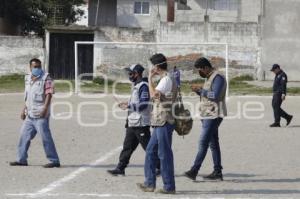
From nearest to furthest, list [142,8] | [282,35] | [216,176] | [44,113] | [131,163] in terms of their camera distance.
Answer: [216,176]
[44,113]
[131,163]
[282,35]
[142,8]

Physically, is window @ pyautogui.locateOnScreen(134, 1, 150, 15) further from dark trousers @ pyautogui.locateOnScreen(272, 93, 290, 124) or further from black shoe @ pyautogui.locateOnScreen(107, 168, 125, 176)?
black shoe @ pyautogui.locateOnScreen(107, 168, 125, 176)

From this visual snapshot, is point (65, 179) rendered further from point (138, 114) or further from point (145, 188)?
point (145, 188)

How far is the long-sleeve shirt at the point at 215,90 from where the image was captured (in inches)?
421

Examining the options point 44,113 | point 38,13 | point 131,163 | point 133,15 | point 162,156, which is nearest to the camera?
point 162,156

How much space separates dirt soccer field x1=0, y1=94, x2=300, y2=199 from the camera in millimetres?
9891

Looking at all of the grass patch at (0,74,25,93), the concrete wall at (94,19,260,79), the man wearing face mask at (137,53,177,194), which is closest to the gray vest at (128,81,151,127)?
the man wearing face mask at (137,53,177,194)

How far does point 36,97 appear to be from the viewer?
11914 millimetres

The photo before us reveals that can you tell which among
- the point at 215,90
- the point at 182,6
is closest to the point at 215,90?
the point at 215,90

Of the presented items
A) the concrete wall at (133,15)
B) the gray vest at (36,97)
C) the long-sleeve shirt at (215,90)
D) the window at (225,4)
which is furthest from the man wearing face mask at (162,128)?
the window at (225,4)

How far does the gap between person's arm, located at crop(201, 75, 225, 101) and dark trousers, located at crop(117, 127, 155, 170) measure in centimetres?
102

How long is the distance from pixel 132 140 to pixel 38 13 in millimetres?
38500

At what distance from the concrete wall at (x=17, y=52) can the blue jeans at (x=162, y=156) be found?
94.3 ft

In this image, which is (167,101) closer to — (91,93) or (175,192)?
(175,192)

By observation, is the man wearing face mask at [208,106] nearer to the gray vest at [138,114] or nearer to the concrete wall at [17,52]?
the gray vest at [138,114]
